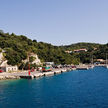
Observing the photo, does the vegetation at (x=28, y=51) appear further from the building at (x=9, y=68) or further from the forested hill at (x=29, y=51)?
the building at (x=9, y=68)

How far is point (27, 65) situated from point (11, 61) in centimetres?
871

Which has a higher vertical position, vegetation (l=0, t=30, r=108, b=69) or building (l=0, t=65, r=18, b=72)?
vegetation (l=0, t=30, r=108, b=69)

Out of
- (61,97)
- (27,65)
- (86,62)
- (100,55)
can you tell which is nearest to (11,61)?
(27,65)

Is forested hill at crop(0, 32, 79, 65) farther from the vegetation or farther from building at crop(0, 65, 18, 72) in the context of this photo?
building at crop(0, 65, 18, 72)

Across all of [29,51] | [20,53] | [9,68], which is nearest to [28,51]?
[29,51]

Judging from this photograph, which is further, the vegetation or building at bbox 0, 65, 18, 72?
the vegetation

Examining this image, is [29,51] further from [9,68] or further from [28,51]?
[9,68]

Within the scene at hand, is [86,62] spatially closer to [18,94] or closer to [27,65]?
[27,65]

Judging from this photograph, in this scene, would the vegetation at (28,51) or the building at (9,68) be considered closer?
the building at (9,68)

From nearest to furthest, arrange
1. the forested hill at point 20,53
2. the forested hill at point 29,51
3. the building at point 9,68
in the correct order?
the building at point 9,68 → the forested hill at point 20,53 → the forested hill at point 29,51

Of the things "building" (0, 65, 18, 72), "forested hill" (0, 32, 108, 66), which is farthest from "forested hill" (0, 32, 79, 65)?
"building" (0, 65, 18, 72)

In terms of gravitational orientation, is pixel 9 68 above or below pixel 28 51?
below

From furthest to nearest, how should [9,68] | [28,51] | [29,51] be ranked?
[29,51]
[28,51]
[9,68]

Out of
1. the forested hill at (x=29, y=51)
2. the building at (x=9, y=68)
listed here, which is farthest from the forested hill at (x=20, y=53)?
the building at (x=9, y=68)
